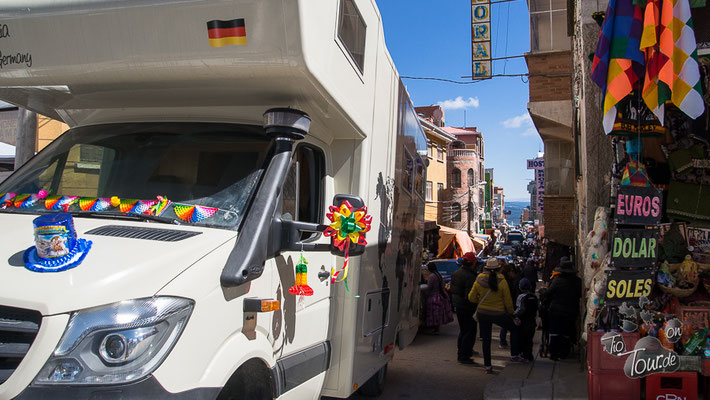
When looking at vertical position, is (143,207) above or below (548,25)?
below

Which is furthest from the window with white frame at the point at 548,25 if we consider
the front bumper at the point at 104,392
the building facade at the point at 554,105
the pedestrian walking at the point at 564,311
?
the front bumper at the point at 104,392

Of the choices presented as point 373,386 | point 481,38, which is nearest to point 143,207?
point 373,386

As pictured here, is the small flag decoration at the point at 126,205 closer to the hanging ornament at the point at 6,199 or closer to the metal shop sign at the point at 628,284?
the hanging ornament at the point at 6,199

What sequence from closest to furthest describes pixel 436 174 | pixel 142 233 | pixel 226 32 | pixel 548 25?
pixel 142 233
pixel 226 32
pixel 548 25
pixel 436 174

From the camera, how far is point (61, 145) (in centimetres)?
391

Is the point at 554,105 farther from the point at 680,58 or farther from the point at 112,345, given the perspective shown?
the point at 112,345

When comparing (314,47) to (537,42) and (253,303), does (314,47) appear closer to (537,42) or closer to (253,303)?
(253,303)

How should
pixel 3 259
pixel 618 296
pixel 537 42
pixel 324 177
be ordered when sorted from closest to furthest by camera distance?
1. pixel 3 259
2. pixel 324 177
3. pixel 618 296
4. pixel 537 42

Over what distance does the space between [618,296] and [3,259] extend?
4506 millimetres

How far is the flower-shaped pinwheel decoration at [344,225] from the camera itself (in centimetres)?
340

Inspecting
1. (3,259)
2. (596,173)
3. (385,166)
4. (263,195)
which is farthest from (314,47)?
(596,173)

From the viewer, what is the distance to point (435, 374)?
7.74m

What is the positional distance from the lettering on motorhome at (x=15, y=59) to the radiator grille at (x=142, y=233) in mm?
1369

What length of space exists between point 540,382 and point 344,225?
4.22m
